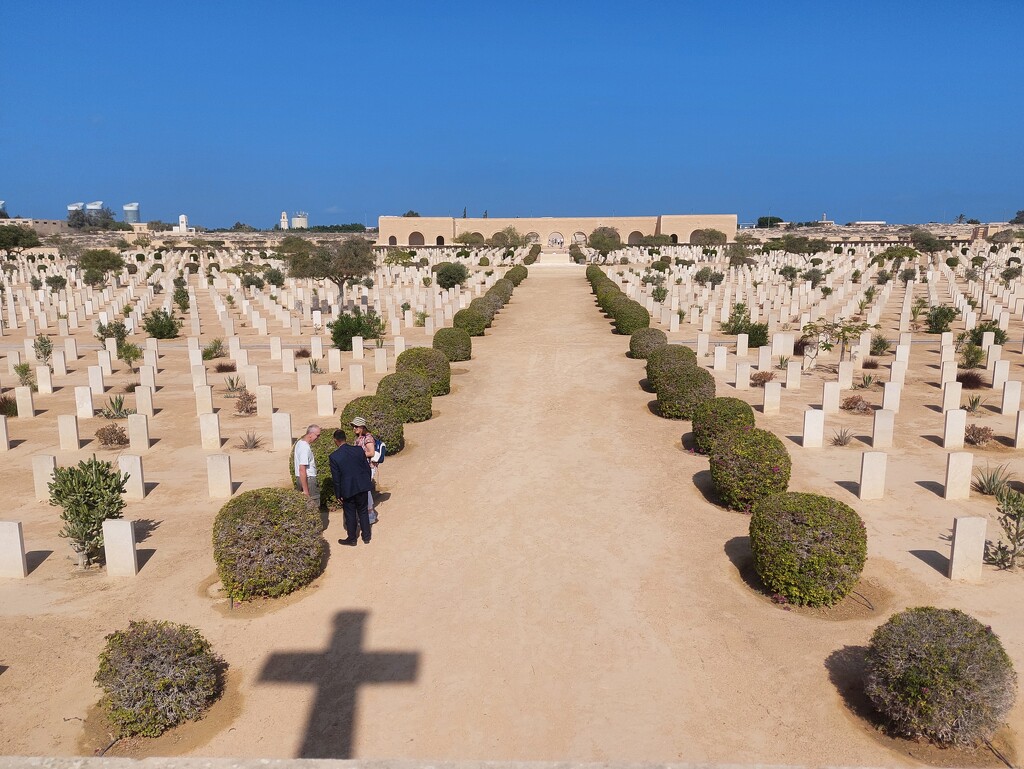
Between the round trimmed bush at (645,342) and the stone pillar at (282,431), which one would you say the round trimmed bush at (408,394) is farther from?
the round trimmed bush at (645,342)

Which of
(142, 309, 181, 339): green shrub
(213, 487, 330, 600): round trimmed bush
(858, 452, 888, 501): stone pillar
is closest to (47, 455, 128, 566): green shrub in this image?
(213, 487, 330, 600): round trimmed bush

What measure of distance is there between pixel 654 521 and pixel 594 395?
645 centimetres

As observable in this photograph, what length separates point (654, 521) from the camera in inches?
322

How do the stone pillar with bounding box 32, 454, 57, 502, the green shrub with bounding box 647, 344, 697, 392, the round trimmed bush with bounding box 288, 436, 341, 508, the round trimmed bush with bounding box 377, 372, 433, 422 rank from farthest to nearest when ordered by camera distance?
the green shrub with bounding box 647, 344, 697, 392 < the round trimmed bush with bounding box 377, 372, 433, 422 < the stone pillar with bounding box 32, 454, 57, 502 < the round trimmed bush with bounding box 288, 436, 341, 508

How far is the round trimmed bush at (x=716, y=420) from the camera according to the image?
998 cm

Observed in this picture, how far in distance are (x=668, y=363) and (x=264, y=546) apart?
8.85 meters

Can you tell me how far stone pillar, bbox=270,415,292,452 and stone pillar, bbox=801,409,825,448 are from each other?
8070 mm

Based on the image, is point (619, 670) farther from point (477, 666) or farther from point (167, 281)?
point (167, 281)

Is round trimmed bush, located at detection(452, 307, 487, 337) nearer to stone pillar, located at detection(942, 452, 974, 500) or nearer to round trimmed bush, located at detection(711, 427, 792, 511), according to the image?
round trimmed bush, located at detection(711, 427, 792, 511)

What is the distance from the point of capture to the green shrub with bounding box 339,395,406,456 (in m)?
10.2

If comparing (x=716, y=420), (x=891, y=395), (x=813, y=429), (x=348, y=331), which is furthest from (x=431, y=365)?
(x=891, y=395)

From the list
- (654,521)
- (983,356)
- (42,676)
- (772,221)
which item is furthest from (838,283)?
(772,221)

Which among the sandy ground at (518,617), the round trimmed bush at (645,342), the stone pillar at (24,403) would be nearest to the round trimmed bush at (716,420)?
the sandy ground at (518,617)

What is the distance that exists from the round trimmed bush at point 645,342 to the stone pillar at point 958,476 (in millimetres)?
8969
